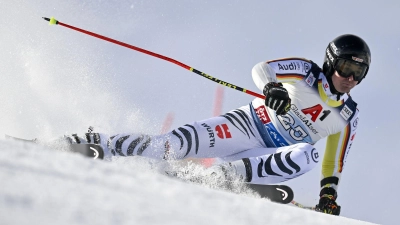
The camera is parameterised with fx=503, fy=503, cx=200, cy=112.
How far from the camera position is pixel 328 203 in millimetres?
4391

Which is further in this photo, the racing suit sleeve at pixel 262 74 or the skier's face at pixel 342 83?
the skier's face at pixel 342 83

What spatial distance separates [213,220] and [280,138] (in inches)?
133

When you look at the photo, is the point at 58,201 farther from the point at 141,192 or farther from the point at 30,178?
the point at 141,192

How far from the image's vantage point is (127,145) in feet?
12.8

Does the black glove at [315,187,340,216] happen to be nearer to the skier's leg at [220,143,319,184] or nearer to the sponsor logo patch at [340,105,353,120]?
the skier's leg at [220,143,319,184]

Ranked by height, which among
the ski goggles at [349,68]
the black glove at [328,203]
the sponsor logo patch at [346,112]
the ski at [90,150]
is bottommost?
the ski at [90,150]

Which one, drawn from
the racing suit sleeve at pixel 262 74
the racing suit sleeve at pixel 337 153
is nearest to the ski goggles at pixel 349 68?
the racing suit sleeve at pixel 337 153

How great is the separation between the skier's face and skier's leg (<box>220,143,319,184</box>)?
2.30 feet

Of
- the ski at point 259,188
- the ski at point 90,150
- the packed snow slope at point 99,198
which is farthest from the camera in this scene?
the ski at point 259,188

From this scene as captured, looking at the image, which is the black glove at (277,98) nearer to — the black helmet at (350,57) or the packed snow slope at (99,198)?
the black helmet at (350,57)

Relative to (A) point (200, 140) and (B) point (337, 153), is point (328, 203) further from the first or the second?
(A) point (200, 140)

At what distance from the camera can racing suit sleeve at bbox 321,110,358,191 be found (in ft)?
15.1

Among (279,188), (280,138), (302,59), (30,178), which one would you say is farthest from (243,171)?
(30,178)

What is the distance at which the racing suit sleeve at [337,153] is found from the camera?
461 cm
